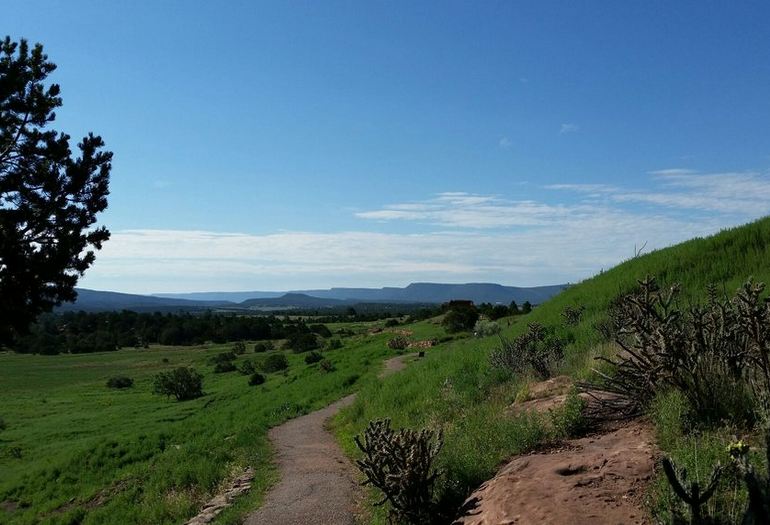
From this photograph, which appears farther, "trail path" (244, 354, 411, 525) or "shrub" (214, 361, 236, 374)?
"shrub" (214, 361, 236, 374)

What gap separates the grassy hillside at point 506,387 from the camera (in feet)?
23.5

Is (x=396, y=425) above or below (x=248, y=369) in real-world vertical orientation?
above

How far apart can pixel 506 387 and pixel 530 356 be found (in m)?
0.81

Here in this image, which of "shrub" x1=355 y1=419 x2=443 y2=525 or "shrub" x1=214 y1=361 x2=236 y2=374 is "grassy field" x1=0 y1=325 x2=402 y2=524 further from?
"shrub" x1=214 y1=361 x2=236 y2=374

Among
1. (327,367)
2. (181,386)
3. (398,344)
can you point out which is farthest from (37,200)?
(181,386)

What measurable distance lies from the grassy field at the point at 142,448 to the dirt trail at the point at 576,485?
526 cm

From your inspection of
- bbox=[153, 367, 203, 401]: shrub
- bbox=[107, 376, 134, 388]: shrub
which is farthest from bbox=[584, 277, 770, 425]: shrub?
bbox=[107, 376, 134, 388]: shrub

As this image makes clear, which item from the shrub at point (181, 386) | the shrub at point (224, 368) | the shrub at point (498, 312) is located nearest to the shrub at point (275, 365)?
the shrub at point (181, 386)

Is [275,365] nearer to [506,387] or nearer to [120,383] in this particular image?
[120,383]

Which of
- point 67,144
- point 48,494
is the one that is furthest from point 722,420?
point 48,494

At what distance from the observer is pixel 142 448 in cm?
2398

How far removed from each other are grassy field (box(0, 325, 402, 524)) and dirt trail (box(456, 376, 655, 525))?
207 inches

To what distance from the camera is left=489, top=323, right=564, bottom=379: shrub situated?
1165cm

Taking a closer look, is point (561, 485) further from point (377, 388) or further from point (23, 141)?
point (377, 388)
